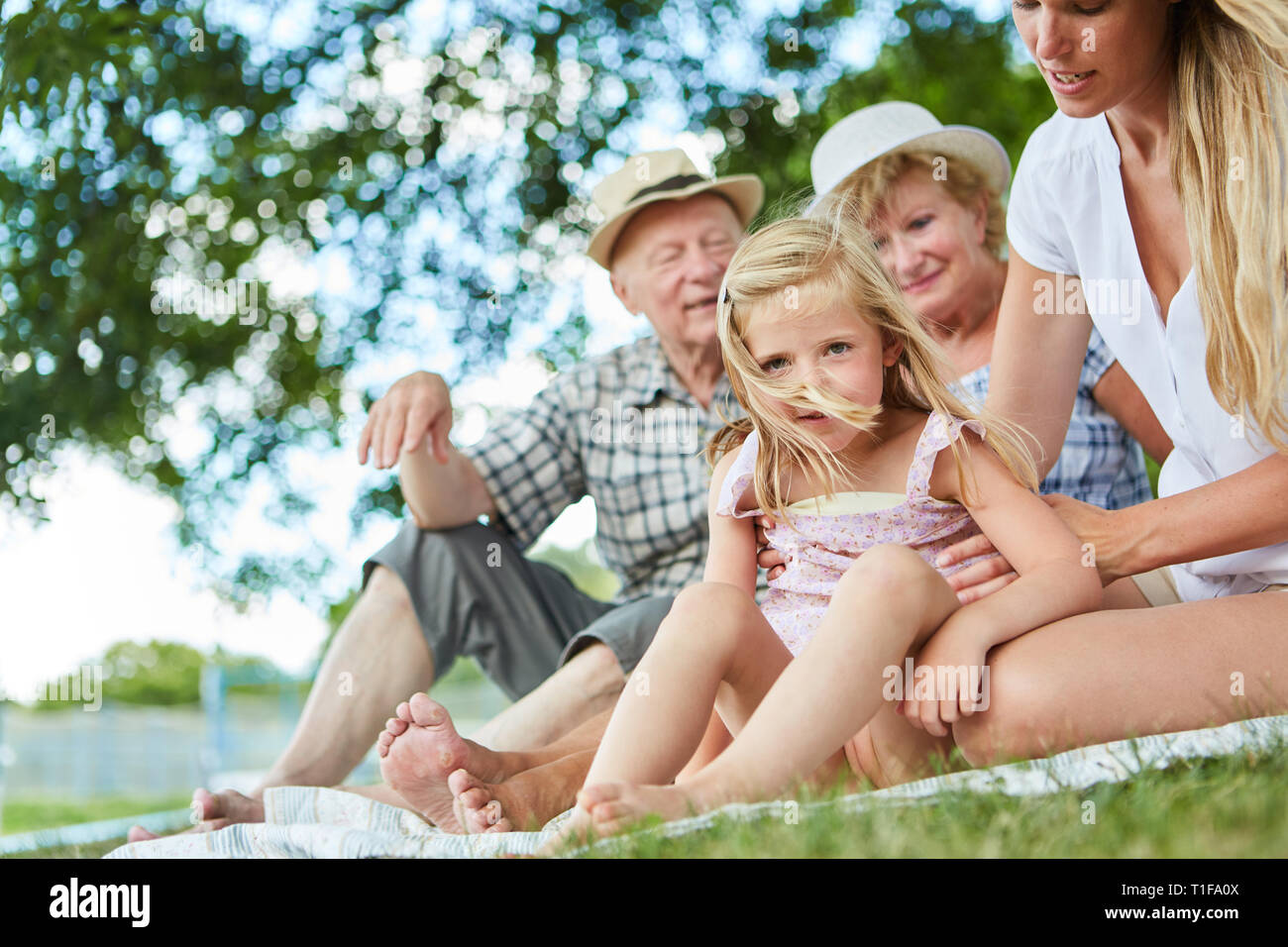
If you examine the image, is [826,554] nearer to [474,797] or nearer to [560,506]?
[474,797]

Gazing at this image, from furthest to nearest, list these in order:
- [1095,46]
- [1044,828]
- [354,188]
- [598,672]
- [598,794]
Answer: [354,188] → [598,672] → [1095,46] → [598,794] → [1044,828]

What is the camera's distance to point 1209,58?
1.79 m

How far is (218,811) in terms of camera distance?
2.29m

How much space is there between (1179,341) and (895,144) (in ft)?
3.36

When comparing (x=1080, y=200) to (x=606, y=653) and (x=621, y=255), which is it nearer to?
(x=606, y=653)

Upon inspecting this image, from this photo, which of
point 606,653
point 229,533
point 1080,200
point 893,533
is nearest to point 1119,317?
point 1080,200

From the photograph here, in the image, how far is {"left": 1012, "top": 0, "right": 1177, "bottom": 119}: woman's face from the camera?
68.6 inches

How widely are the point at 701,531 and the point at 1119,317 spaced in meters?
1.30

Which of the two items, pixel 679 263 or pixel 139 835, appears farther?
pixel 679 263

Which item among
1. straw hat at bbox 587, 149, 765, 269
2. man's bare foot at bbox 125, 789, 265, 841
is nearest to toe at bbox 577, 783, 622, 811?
man's bare foot at bbox 125, 789, 265, 841

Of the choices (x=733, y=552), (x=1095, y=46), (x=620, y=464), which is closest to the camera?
(x=1095, y=46)

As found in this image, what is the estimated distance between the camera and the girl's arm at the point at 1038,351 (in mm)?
2240

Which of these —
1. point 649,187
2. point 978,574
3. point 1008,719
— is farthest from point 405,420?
point 1008,719

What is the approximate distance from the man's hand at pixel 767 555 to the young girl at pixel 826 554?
22 millimetres
